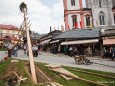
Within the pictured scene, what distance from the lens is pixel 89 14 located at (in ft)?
198

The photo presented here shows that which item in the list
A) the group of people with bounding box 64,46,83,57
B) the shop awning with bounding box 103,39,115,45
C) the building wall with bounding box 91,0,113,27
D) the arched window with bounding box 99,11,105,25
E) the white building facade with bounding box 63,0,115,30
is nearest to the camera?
the shop awning with bounding box 103,39,115,45

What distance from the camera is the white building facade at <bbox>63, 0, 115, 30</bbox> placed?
58.9 m

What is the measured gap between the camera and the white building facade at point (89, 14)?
5888cm

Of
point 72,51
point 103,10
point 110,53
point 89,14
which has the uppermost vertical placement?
point 103,10

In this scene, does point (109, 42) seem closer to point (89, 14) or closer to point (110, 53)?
point (110, 53)

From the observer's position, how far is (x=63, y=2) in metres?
59.2

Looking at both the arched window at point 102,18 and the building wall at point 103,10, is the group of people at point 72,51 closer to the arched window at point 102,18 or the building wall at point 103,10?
the building wall at point 103,10

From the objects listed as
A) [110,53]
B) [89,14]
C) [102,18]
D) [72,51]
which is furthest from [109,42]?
[102,18]

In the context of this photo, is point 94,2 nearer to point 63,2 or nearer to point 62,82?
point 63,2

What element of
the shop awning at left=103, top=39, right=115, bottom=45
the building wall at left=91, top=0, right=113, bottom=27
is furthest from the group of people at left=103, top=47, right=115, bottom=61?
the building wall at left=91, top=0, right=113, bottom=27

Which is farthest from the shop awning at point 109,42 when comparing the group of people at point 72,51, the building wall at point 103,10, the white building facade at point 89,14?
the building wall at point 103,10

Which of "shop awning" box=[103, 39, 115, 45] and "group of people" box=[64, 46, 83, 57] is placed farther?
"group of people" box=[64, 46, 83, 57]

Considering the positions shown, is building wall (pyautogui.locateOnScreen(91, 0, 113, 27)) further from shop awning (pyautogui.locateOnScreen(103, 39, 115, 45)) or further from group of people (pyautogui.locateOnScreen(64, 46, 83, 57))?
shop awning (pyautogui.locateOnScreen(103, 39, 115, 45))

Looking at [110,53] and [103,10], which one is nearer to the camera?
[110,53]
